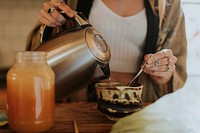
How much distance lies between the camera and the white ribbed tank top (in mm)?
998

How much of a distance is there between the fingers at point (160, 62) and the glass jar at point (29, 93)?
314mm

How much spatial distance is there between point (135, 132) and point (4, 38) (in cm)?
140

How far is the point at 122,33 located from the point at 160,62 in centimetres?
25

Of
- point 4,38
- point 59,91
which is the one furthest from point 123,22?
point 4,38

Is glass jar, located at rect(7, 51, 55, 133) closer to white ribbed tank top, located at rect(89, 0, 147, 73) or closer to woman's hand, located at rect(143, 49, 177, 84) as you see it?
woman's hand, located at rect(143, 49, 177, 84)

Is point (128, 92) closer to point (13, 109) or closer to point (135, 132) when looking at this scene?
point (135, 132)

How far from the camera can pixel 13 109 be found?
1.87ft

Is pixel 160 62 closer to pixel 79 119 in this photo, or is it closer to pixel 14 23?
pixel 79 119

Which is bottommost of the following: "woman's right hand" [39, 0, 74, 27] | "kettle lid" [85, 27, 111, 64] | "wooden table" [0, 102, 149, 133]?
"wooden table" [0, 102, 149, 133]

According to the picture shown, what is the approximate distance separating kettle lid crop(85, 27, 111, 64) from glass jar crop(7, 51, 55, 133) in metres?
0.14

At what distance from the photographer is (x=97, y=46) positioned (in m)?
0.69

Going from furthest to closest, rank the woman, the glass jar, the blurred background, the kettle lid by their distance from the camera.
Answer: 1. the blurred background
2. the woman
3. the kettle lid
4. the glass jar

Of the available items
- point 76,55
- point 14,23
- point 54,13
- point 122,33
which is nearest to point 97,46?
point 76,55

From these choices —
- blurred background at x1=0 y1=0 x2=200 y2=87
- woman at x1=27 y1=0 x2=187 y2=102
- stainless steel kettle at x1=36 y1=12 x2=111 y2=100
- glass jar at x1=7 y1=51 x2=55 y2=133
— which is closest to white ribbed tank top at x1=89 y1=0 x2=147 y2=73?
woman at x1=27 y1=0 x2=187 y2=102
